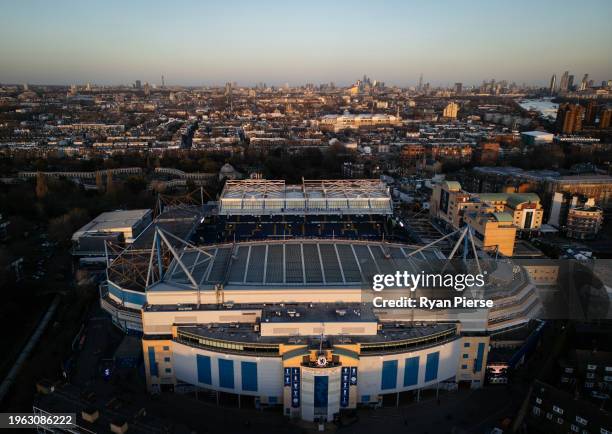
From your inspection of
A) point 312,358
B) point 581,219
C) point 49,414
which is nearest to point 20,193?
point 49,414

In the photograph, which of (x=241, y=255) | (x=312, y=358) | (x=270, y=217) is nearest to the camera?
(x=312, y=358)

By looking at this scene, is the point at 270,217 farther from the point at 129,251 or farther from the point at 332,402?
the point at 332,402

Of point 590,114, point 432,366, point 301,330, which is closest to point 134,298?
point 301,330

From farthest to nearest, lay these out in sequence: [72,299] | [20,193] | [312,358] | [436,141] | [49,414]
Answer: [436,141] → [20,193] → [72,299] → [312,358] → [49,414]

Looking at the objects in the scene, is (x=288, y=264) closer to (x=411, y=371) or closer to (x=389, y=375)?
(x=389, y=375)

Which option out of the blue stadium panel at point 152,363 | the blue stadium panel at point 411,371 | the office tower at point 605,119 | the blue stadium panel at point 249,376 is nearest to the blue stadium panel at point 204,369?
the blue stadium panel at point 249,376

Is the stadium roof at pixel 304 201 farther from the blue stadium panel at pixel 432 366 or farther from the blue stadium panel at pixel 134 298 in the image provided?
the blue stadium panel at pixel 432 366
